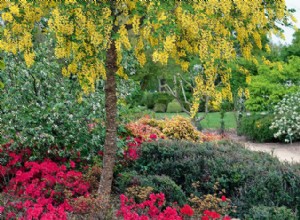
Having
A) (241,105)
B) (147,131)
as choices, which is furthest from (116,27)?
(241,105)

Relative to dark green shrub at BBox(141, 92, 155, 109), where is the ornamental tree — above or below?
below

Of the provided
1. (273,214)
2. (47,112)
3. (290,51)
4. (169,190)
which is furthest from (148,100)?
(273,214)

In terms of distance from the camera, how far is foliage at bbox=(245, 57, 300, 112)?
612 inches

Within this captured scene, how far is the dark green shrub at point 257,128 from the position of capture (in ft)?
46.9

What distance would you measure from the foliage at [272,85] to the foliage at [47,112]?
10.0 metres

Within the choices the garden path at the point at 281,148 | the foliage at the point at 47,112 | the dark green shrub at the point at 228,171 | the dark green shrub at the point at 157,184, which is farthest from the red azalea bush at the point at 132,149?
the garden path at the point at 281,148

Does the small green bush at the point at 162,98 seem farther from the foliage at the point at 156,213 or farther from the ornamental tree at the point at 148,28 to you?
the foliage at the point at 156,213

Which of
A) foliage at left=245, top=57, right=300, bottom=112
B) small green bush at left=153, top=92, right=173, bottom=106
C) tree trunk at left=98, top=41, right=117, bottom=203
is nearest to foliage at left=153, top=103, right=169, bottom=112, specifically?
small green bush at left=153, top=92, right=173, bottom=106

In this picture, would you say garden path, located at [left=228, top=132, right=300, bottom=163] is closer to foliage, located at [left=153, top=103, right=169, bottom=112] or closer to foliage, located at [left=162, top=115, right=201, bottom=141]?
foliage, located at [left=162, top=115, right=201, bottom=141]

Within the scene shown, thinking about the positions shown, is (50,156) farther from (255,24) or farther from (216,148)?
(255,24)

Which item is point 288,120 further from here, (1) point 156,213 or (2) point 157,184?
(1) point 156,213

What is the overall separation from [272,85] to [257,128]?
6.17 feet

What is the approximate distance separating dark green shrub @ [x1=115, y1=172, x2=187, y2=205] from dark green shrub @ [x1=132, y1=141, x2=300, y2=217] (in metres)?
0.37

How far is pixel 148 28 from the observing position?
417 cm
